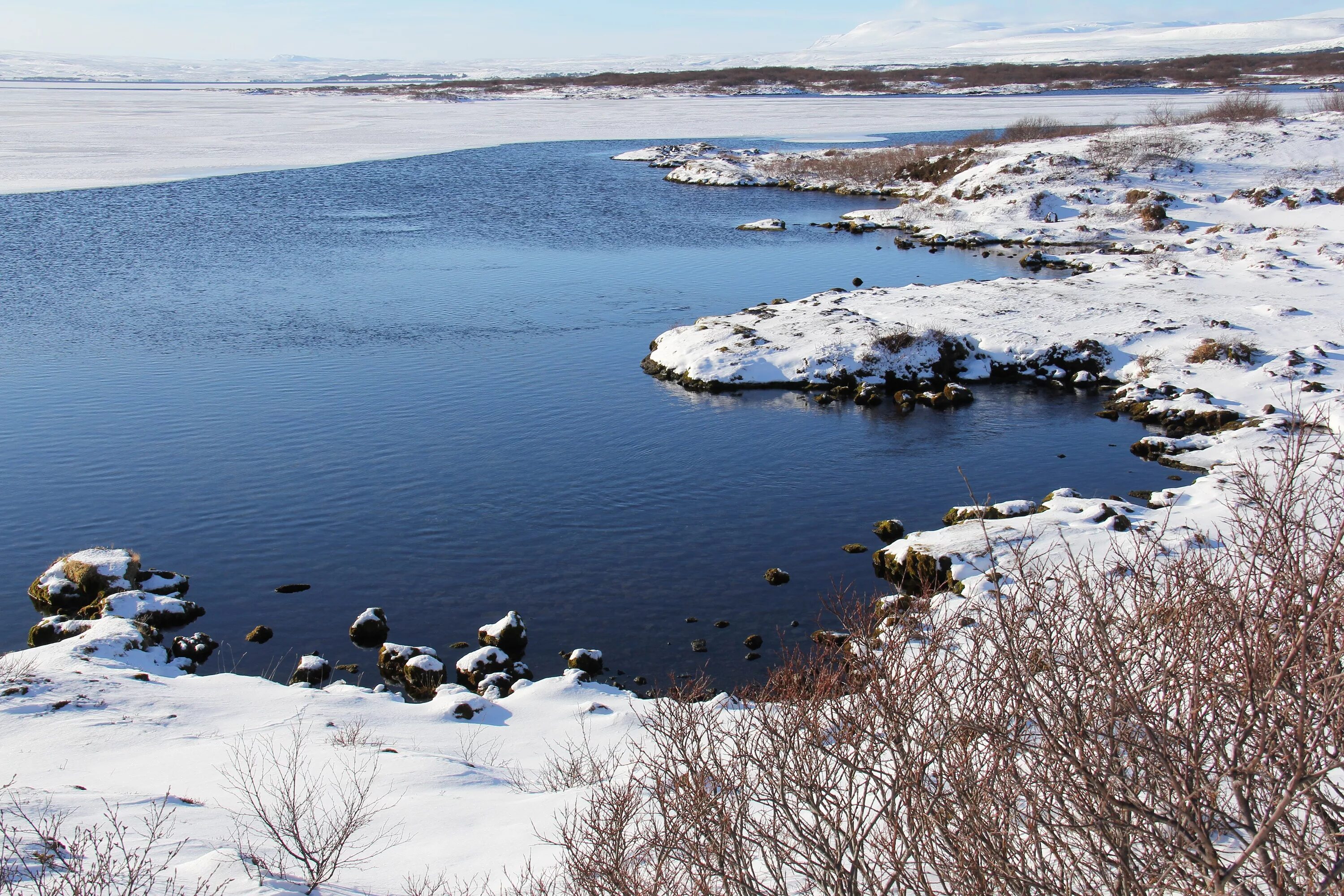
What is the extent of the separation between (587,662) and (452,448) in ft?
32.4

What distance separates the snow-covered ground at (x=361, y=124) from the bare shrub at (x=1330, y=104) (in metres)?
10.4

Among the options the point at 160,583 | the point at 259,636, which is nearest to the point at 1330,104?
the point at 259,636

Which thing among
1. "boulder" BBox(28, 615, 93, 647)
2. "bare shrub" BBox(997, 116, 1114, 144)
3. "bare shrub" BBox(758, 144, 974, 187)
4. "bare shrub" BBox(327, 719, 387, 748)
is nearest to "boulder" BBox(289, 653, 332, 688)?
"bare shrub" BBox(327, 719, 387, 748)

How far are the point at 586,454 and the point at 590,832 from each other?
50.5ft

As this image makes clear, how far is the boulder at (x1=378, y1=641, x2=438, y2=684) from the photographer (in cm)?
1542

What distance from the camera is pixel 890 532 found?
19703mm

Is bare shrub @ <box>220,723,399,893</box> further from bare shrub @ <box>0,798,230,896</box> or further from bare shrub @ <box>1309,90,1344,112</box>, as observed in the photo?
bare shrub @ <box>1309,90,1344,112</box>

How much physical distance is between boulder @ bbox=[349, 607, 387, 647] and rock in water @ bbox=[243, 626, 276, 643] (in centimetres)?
135

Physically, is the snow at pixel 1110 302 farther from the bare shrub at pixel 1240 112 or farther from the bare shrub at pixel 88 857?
the bare shrub at pixel 88 857

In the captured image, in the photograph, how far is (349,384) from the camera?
28.1m

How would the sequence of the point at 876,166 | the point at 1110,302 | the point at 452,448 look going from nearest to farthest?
the point at 452,448 → the point at 1110,302 → the point at 876,166

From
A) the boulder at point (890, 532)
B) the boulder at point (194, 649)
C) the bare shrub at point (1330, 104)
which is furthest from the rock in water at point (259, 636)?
→ the bare shrub at point (1330, 104)

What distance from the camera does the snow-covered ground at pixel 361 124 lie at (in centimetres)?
7025

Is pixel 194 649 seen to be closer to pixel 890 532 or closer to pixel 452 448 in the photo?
pixel 452 448
